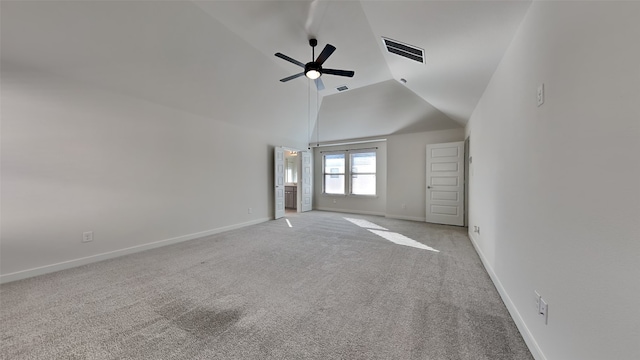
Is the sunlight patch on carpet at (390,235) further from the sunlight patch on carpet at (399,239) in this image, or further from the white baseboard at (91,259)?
the white baseboard at (91,259)

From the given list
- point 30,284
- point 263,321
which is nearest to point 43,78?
point 30,284

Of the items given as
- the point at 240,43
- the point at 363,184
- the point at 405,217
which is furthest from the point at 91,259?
the point at 405,217

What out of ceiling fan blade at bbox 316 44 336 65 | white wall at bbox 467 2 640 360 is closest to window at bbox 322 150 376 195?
ceiling fan blade at bbox 316 44 336 65

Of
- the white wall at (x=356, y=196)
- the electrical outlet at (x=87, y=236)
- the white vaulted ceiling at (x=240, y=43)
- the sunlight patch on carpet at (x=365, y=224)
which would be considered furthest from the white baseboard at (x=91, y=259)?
the white wall at (x=356, y=196)

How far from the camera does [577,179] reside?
1.07 m

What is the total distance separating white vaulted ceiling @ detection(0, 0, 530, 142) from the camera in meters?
2.08

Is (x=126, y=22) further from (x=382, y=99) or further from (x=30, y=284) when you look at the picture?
(x=382, y=99)

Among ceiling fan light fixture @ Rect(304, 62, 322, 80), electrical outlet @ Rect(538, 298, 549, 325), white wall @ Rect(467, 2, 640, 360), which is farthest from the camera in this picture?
ceiling fan light fixture @ Rect(304, 62, 322, 80)

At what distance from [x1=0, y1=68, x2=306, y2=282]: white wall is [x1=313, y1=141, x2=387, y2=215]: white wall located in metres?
3.59

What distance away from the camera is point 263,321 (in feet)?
5.83

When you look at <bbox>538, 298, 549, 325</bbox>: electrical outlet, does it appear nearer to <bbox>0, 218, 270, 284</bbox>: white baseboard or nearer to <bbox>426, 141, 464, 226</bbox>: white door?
<bbox>426, 141, 464, 226</bbox>: white door

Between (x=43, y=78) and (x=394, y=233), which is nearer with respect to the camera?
(x=43, y=78)

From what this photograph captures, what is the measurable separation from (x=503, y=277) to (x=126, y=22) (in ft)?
15.5

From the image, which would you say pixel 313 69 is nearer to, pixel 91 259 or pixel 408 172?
pixel 91 259
